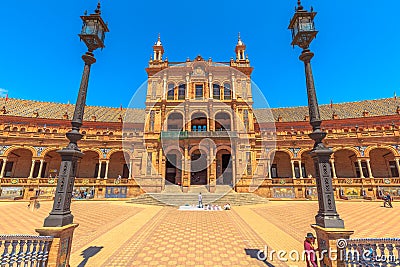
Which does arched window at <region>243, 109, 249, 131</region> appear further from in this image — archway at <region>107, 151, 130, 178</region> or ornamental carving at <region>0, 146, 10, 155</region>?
ornamental carving at <region>0, 146, 10, 155</region>

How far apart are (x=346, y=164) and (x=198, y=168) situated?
20187mm

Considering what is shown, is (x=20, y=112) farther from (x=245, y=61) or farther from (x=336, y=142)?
(x=336, y=142)

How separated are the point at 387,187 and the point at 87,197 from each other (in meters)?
33.3

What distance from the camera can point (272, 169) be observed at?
27.6 meters

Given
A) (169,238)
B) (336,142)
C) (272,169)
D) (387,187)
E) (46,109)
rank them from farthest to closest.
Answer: (46,109) < (272,169) < (336,142) < (387,187) < (169,238)

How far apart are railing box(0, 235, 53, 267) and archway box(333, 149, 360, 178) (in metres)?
30.4

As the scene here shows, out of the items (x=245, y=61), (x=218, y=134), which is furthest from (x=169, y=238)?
(x=245, y=61)

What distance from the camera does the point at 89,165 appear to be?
27.4 meters

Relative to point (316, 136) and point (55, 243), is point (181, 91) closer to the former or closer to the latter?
point (316, 136)

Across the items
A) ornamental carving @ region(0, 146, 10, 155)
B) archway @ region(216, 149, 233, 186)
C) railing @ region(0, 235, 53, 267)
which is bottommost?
railing @ region(0, 235, 53, 267)

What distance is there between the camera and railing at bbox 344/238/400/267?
149 inches

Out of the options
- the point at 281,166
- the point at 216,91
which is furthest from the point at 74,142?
the point at 281,166

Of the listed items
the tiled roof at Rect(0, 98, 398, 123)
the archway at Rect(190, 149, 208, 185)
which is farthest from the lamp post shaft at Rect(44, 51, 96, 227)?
the tiled roof at Rect(0, 98, 398, 123)

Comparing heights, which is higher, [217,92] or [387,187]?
[217,92]
